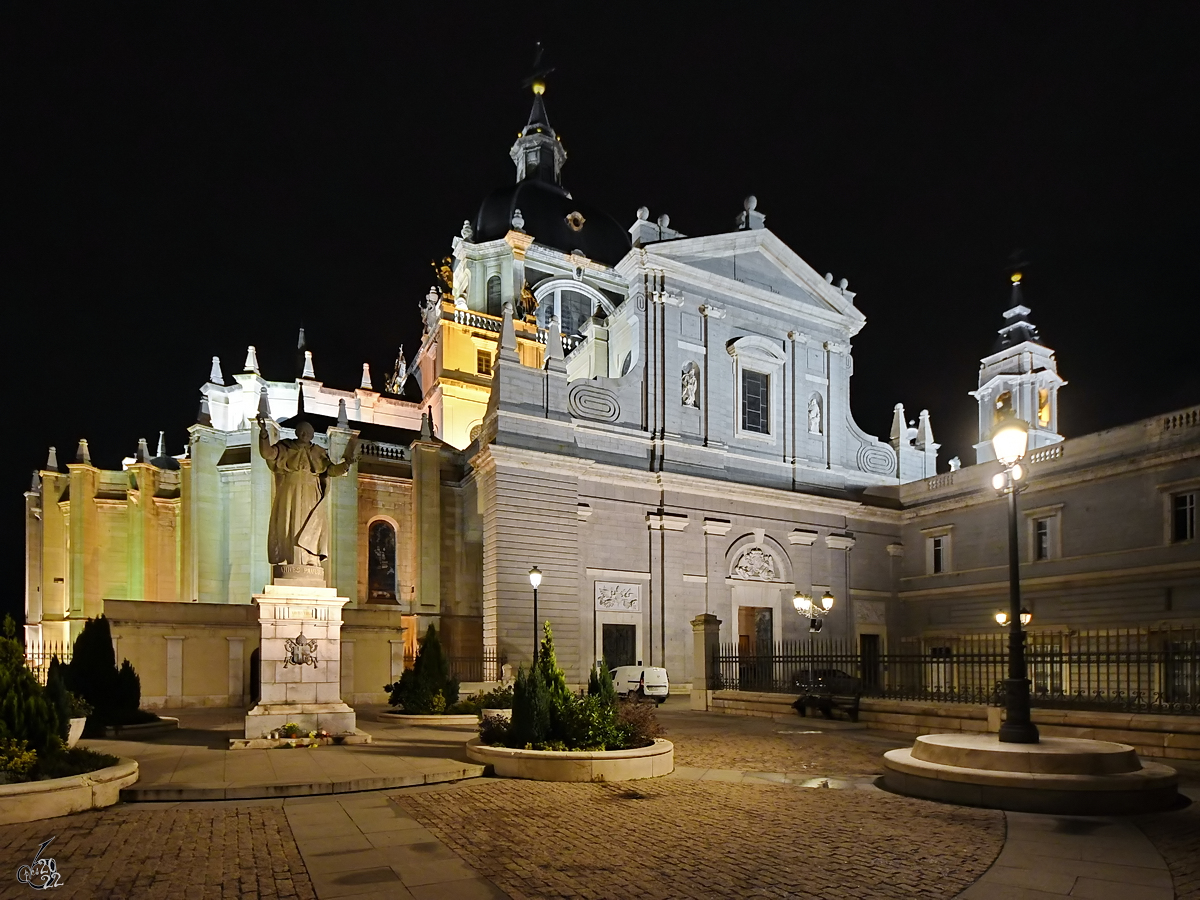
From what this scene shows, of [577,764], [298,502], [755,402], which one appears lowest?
[577,764]

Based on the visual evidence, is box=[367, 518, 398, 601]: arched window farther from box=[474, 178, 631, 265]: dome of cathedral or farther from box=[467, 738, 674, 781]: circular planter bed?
box=[467, 738, 674, 781]: circular planter bed

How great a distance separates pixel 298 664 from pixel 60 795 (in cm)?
564

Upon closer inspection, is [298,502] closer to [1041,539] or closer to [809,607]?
[809,607]

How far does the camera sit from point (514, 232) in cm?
4850

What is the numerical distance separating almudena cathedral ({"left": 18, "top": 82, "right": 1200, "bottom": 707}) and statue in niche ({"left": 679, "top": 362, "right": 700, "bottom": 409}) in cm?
9

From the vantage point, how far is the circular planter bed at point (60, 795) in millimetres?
8484

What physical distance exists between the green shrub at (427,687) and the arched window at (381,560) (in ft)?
53.5

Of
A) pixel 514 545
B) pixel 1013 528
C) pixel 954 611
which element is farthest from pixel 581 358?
pixel 1013 528

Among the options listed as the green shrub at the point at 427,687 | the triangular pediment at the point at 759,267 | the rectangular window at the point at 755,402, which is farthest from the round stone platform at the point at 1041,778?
the rectangular window at the point at 755,402

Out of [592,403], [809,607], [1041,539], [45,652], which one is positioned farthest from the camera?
[45,652]

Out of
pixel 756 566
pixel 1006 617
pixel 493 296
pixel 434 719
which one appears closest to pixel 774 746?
pixel 434 719

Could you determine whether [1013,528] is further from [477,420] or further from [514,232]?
[514,232]

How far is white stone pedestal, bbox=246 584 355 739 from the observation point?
558 inches

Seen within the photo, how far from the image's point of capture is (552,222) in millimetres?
52594
